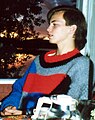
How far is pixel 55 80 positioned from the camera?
2.04 metres

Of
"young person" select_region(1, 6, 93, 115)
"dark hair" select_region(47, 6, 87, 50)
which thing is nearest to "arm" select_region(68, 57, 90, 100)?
"young person" select_region(1, 6, 93, 115)

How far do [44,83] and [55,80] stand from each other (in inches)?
2.9

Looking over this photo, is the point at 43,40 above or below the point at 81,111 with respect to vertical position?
above

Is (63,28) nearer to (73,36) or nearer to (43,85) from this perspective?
(73,36)

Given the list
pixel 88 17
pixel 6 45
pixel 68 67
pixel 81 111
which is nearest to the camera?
pixel 81 111

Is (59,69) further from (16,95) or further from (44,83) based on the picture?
(16,95)

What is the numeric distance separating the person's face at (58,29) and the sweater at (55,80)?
0.12m

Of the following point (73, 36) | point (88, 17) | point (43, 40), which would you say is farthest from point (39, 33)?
point (73, 36)

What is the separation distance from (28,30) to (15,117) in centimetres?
208

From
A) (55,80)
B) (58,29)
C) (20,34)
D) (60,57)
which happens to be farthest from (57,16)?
(20,34)

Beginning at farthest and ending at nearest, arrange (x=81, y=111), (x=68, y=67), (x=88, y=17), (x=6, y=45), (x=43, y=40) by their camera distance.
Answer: (x=6, y=45)
(x=43, y=40)
(x=88, y=17)
(x=68, y=67)
(x=81, y=111)

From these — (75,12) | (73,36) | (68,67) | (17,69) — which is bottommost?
(17,69)

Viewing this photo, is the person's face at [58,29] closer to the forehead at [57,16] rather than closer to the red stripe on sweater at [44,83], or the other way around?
the forehead at [57,16]

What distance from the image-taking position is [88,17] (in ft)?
10.3
